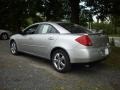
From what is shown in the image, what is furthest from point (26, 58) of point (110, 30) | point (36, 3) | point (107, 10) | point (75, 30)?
point (110, 30)

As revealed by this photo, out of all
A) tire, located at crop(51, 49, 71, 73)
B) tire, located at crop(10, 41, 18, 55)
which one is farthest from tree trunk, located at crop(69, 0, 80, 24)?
tire, located at crop(51, 49, 71, 73)

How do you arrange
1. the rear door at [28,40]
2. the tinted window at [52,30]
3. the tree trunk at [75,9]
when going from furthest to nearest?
the tree trunk at [75,9] < the rear door at [28,40] < the tinted window at [52,30]

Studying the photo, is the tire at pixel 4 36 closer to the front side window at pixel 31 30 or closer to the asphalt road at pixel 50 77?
the front side window at pixel 31 30

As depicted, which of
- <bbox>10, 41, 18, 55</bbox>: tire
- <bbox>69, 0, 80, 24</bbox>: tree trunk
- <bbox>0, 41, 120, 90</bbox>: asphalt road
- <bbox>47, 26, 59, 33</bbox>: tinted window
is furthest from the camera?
<bbox>69, 0, 80, 24</bbox>: tree trunk

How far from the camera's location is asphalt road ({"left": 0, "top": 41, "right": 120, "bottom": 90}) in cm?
478

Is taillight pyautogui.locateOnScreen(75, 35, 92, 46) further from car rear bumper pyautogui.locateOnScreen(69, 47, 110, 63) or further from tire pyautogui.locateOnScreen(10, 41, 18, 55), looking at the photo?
tire pyautogui.locateOnScreen(10, 41, 18, 55)

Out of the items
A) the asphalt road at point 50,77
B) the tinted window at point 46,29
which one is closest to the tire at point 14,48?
the asphalt road at point 50,77

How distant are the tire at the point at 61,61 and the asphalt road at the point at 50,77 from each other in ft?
0.53

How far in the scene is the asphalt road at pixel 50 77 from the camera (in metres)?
4.78

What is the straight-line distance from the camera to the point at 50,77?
5.44 meters

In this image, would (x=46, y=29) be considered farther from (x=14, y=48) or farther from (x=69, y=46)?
(x=14, y=48)

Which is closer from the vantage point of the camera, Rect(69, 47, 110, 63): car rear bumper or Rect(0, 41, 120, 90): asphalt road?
Rect(0, 41, 120, 90): asphalt road

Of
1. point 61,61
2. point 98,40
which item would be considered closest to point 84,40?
point 98,40

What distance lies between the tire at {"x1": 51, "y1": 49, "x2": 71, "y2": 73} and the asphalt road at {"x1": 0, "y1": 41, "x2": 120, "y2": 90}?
0.53 ft
